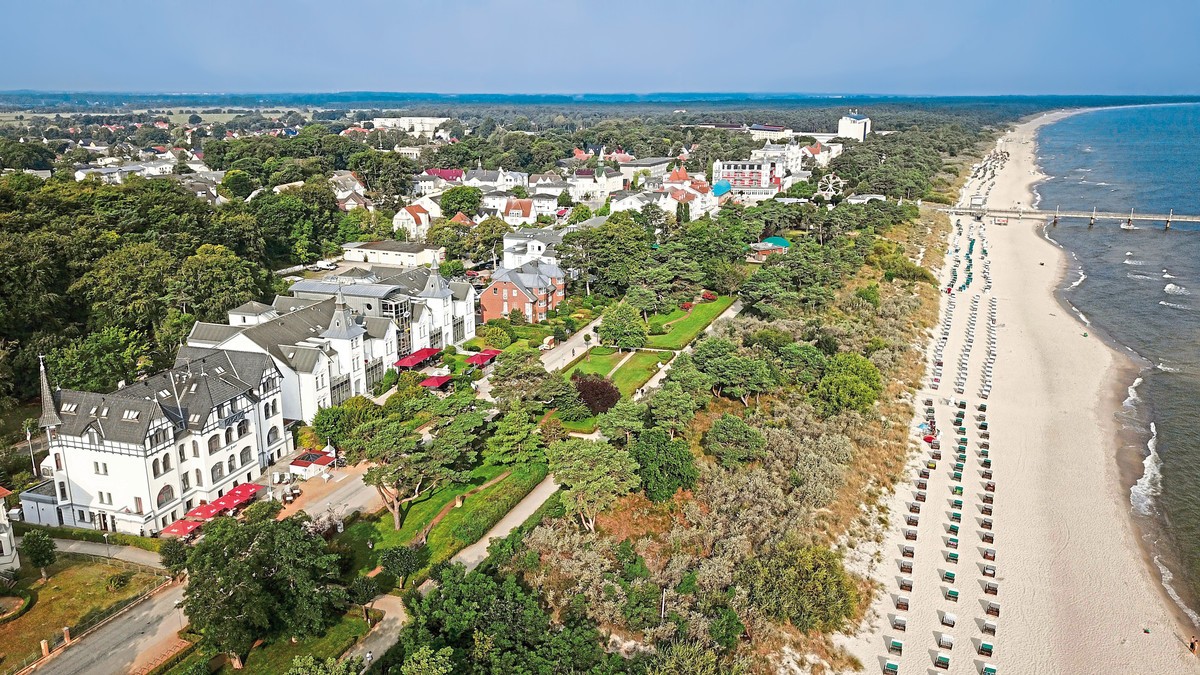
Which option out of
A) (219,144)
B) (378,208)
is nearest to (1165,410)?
(378,208)

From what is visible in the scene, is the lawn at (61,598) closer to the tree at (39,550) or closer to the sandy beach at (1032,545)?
the tree at (39,550)

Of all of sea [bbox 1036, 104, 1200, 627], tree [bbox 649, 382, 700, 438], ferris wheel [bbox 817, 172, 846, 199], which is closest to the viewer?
sea [bbox 1036, 104, 1200, 627]

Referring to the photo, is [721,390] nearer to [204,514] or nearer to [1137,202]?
[204,514]

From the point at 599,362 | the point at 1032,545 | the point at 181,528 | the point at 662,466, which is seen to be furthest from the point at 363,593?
the point at 599,362

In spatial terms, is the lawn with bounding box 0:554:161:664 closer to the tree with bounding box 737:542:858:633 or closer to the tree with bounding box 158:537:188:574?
the tree with bounding box 158:537:188:574

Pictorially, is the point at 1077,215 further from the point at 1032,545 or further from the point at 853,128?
the point at 853,128

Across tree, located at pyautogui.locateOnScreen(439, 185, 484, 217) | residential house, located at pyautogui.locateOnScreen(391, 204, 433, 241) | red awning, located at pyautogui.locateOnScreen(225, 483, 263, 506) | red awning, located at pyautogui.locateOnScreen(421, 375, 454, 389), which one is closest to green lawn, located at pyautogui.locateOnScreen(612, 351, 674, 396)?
red awning, located at pyautogui.locateOnScreen(421, 375, 454, 389)

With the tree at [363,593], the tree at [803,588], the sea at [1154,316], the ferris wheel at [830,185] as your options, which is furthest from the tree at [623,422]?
the ferris wheel at [830,185]
